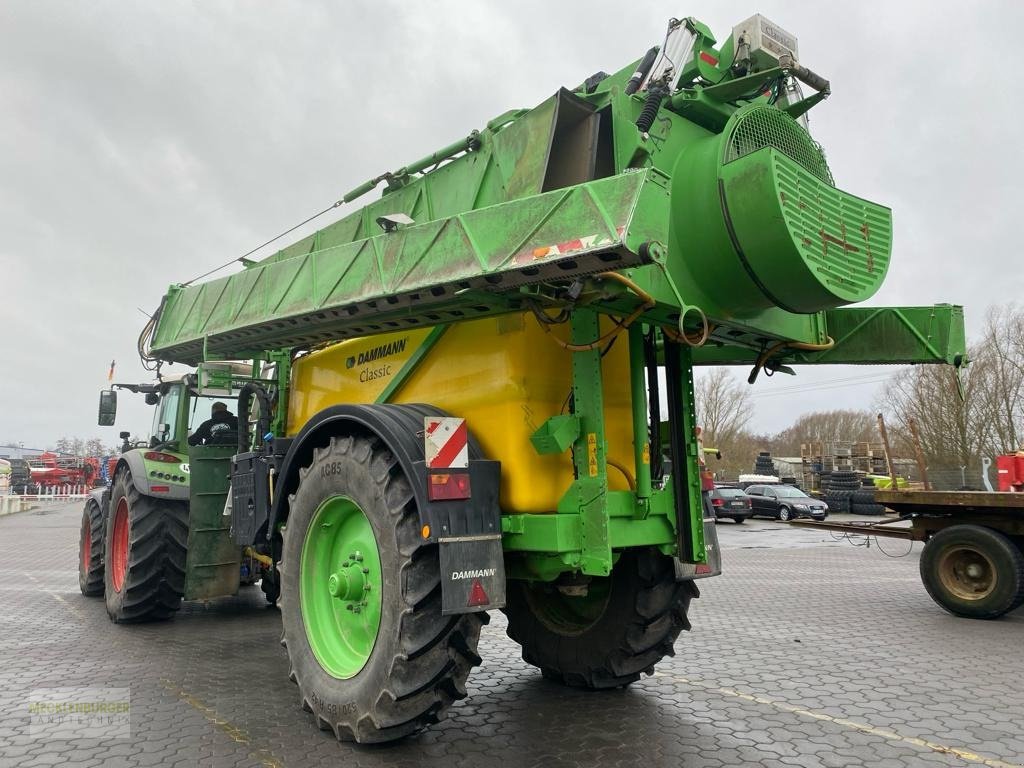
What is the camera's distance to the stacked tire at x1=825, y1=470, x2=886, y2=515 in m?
30.0

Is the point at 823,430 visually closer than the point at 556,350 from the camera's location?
No

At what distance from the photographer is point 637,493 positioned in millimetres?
4473

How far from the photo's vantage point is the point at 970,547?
28.4ft

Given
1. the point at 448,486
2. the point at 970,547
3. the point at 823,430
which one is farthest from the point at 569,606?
the point at 823,430

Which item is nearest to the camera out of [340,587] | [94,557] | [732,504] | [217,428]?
[340,587]

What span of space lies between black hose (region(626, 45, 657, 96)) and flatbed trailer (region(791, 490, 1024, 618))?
6828 mm

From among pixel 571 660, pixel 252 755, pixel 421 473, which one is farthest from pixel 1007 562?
pixel 252 755

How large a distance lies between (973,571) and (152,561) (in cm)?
895

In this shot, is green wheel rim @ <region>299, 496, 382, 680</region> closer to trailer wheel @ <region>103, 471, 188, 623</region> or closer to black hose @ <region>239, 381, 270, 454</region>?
black hose @ <region>239, 381, 270, 454</region>

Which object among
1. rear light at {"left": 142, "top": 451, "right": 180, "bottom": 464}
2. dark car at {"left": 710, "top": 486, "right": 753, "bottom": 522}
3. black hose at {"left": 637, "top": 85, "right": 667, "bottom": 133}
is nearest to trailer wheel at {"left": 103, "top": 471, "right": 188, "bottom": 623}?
rear light at {"left": 142, "top": 451, "right": 180, "bottom": 464}

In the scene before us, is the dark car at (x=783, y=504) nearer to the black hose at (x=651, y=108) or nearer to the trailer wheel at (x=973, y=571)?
the trailer wheel at (x=973, y=571)

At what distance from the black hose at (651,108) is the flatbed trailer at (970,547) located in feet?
22.3

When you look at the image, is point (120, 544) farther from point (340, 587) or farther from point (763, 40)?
point (763, 40)

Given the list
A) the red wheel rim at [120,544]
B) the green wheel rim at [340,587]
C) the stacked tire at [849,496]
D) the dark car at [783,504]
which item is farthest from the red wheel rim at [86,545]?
the stacked tire at [849,496]
